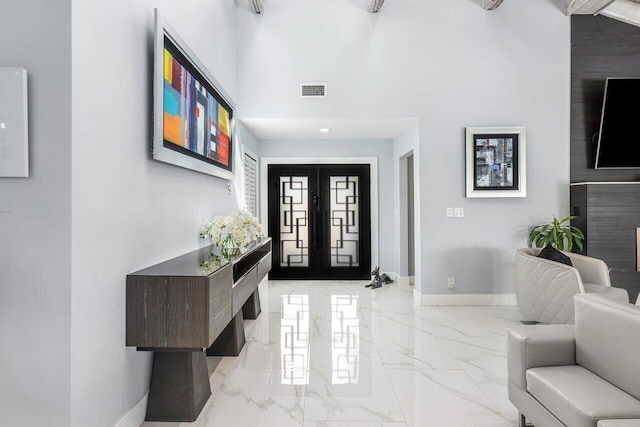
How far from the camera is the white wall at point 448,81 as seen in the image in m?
4.51

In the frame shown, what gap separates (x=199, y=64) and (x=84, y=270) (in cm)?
195

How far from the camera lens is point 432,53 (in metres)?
4.52

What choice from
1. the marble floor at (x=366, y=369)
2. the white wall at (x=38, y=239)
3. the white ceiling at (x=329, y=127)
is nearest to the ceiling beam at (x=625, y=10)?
the white ceiling at (x=329, y=127)

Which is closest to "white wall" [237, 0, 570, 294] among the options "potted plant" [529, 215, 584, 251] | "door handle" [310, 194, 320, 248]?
"potted plant" [529, 215, 584, 251]

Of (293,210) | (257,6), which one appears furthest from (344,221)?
(257,6)

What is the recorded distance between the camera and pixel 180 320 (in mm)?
1873

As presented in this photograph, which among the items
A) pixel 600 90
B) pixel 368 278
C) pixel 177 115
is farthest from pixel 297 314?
pixel 600 90

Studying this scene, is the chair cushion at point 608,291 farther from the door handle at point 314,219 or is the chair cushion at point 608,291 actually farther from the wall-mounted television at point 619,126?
the door handle at point 314,219

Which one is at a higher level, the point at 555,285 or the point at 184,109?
the point at 184,109

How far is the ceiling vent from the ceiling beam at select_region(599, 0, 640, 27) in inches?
160

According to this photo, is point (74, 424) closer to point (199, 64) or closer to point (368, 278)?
point (199, 64)

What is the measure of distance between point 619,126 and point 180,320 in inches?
203

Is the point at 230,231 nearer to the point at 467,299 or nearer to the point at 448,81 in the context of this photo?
the point at 467,299

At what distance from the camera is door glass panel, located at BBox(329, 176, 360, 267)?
6.09m
